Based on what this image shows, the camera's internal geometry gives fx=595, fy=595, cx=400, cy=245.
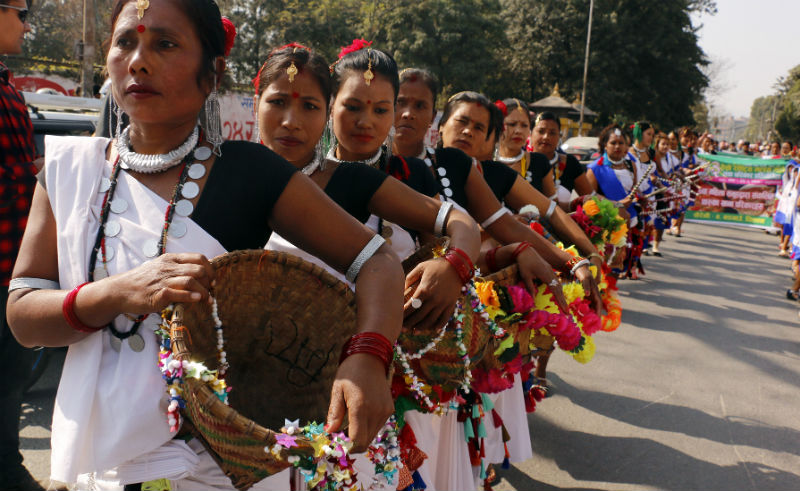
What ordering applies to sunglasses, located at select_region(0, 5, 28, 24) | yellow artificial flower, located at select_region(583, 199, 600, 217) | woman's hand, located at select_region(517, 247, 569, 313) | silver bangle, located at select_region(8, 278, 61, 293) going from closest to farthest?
1. silver bangle, located at select_region(8, 278, 61, 293)
2. woman's hand, located at select_region(517, 247, 569, 313)
3. sunglasses, located at select_region(0, 5, 28, 24)
4. yellow artificial flower, located at select_region(583, 199, 600, 217)

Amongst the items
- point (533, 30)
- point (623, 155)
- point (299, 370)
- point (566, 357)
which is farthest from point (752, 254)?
point (533, 30)

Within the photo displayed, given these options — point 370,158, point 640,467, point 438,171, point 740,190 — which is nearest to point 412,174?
point 370,158

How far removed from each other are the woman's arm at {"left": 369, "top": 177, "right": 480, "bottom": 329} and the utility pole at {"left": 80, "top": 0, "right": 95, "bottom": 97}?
41.2ft

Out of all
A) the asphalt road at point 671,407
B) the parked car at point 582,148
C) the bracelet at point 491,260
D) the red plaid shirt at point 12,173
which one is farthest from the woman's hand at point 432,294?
the parked car at point 582,148

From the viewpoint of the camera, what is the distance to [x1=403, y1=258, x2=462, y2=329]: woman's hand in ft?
5.57

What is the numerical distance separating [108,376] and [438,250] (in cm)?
100

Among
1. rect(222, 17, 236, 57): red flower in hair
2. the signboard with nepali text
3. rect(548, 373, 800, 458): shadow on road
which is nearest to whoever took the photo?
rect(222, 17, 236, 57): red flower in hair

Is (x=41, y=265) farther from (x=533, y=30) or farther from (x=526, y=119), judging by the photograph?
(x=533, y=30)

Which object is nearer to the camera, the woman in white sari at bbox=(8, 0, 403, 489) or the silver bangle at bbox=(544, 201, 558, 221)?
the woman in white sari at bbox=(8, 0, 403, 489)

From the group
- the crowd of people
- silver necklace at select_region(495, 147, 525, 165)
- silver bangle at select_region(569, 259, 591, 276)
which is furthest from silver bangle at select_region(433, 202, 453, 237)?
silver necklace at select_region(495, 147, 525, 165)

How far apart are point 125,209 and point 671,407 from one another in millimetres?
4431

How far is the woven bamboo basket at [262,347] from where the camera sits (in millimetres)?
1082

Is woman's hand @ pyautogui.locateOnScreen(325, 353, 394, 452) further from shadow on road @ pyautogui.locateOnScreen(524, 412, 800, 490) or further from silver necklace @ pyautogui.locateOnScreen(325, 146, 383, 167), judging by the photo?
shadow on road @ pyautogui.locateOnScreen(524, 412, 800, 490)

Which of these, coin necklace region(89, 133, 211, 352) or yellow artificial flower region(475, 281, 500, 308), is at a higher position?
coin necklace region(89, 133, 211, 352)
